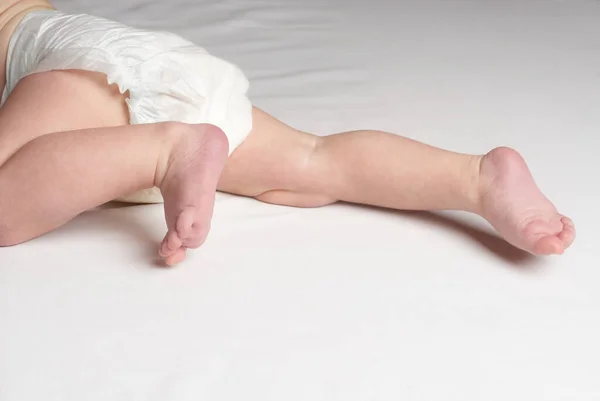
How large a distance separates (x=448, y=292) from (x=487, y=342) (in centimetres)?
9

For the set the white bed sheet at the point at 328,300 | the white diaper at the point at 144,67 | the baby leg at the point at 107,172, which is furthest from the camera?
the white diaper at the point at 144,67

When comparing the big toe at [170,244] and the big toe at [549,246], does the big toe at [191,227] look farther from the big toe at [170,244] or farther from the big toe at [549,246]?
the big toe at [549,246]

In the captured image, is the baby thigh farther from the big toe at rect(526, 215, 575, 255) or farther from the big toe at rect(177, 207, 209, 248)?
the big toe at rect(526, 215, 575, 255)

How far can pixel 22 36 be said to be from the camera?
1.12m

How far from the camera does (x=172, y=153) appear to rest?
0.93 meters

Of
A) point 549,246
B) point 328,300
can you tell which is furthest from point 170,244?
point 549,246

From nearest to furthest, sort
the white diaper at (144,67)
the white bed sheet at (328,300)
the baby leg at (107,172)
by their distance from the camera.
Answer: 1. the white bed sheet at (328,300)
2. the baby leg at (107,172)
3. the white diaper at (144,67)

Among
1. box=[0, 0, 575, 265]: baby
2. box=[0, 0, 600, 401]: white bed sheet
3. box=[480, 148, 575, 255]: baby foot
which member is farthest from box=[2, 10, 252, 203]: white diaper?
box=[480, 148, 575, 255]: baby foot

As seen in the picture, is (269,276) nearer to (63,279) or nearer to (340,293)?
(340,293)

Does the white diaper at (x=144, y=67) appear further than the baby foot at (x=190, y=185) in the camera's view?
Yes

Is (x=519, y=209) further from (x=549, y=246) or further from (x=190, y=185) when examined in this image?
(x=190, y=185)

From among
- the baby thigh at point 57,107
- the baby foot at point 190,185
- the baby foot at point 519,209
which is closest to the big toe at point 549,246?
the baby foot at point 519,209

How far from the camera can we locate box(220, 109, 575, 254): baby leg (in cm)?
98

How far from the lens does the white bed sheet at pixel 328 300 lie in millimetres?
788
